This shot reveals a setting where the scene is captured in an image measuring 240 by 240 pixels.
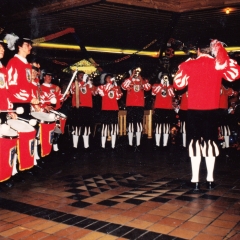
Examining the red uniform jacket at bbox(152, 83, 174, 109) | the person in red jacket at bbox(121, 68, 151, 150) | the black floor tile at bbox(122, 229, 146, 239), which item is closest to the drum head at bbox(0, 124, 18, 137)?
the black floor tile at bbox(122, 229, 146, 239)

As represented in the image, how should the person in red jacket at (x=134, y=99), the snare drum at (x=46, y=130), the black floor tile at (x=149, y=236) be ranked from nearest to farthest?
the black floor tile at (x=149, y=236) < the snare drum at (x=46, y=130) < the person in red jacket at (x=134, y=99)

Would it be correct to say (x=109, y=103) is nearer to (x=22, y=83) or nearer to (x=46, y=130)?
(x=46, y=130)

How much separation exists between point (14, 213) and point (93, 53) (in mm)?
8871

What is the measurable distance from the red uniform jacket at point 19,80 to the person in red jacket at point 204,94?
2169 millimetres

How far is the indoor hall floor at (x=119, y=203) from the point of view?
2672 mm

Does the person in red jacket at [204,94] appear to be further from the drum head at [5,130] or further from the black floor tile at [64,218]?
the drum head at [5,130]

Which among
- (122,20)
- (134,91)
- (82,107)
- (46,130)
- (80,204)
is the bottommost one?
(80,204)

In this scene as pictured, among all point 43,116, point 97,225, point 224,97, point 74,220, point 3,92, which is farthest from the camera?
point 224,97

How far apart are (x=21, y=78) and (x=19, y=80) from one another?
0.05m

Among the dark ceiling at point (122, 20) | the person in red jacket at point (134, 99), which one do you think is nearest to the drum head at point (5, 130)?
the dark ceiling at point (122, 20)

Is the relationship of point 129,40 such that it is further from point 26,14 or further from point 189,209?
point 189,209

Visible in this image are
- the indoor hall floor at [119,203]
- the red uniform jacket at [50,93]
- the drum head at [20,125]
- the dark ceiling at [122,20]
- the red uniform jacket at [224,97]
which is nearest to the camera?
the indoor hall floor at [119,203]

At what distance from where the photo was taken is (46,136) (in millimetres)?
4738

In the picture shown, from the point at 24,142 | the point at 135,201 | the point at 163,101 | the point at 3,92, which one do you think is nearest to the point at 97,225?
the point at 135,201
